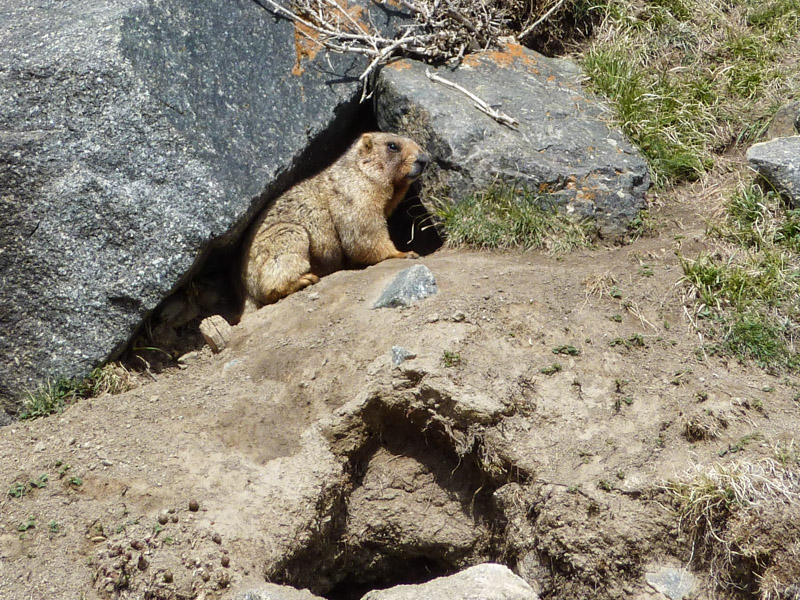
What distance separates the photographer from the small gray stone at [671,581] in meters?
4.84

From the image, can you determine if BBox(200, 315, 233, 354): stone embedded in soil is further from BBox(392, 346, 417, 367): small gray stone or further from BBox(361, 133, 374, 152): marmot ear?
BBox(361, 133, 374, 152): marmot ear

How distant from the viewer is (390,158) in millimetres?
7457

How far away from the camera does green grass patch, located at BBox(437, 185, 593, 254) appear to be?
702 cm

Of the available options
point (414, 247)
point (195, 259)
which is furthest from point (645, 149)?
point (195, 259)

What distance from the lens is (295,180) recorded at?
7535 mm

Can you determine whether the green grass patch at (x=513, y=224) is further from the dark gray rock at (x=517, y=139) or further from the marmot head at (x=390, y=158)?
the marmot head at (x=390, y=158)

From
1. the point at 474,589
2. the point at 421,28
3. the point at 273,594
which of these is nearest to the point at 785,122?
the point at 421,28

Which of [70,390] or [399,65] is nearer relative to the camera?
[70,390]

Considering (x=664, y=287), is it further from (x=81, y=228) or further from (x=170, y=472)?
(x=81, y=228)

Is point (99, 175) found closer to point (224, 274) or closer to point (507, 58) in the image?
point (224, 274)

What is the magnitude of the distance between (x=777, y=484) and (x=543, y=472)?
53.1 inches

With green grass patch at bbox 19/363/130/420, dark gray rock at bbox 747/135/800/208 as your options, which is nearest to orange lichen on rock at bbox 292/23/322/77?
green grass patch at bbox 19/363/130/420

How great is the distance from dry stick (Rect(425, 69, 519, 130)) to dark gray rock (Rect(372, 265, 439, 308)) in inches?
74.9

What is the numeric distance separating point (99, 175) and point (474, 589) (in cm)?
395
